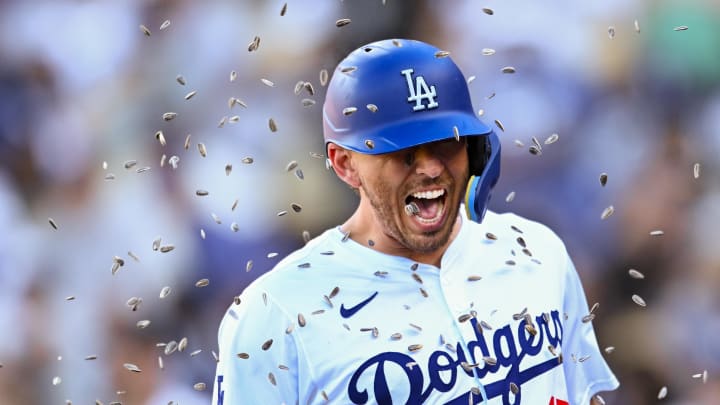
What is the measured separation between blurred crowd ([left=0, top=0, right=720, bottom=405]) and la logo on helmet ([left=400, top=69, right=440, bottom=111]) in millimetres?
2108

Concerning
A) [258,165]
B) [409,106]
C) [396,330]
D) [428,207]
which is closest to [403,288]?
[396,330]

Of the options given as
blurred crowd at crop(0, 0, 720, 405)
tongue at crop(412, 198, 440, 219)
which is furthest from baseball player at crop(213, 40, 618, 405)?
blurred crowd at crop(0, 0, 720, 405)

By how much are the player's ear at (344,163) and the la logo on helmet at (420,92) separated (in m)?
0.28

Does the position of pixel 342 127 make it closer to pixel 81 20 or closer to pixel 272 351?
pixel 272 351

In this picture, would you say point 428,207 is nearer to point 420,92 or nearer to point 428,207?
point 428,207

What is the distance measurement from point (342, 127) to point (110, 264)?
8.64 feet

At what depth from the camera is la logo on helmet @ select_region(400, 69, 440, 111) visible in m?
3.38

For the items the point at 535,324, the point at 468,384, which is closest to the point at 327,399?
the point at 468,384

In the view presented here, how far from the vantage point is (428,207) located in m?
3.26

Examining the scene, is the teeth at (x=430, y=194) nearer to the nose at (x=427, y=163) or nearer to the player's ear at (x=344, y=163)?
the nose at (x=427, y=163)

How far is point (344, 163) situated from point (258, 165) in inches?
90.5

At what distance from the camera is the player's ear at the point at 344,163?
3.48 meters

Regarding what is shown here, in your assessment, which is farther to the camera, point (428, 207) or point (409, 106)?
point (409, 106)

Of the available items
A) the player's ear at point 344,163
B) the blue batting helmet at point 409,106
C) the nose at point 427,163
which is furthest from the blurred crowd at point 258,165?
the nose at point 427,163
